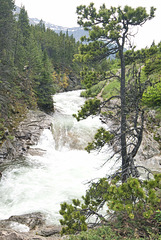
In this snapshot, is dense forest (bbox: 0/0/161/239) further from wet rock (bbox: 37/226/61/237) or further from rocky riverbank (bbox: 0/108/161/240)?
rocky riverbank (bbox: 0/108/161/240)

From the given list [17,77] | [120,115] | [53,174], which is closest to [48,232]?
[120,115]

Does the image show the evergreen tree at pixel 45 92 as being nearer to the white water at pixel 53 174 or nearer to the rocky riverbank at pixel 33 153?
the rocky riverbank at pixel 33 153

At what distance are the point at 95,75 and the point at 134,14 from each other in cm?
265

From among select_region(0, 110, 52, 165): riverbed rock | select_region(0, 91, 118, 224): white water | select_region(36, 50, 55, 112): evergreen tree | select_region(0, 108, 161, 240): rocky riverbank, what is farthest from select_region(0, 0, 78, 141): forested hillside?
select_region(0, 91, 118, 224): white water

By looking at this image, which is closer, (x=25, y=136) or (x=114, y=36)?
(x=114, y=36)

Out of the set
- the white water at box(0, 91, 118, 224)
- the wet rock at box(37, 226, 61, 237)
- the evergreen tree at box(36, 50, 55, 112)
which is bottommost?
the white water at box(0, 91, 118, 224)

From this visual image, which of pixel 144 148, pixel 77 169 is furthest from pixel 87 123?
pixel 144 148

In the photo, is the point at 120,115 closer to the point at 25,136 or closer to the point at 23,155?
the point at 23,155

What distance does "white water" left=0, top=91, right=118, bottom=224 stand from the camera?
8798mm

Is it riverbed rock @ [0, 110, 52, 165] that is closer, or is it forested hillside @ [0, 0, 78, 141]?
riverbed rock @ [0, 110, 52, 165]

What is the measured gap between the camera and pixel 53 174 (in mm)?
12336

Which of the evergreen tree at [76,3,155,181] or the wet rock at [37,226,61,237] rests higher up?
the evergreen tree at [76,3,155,181]

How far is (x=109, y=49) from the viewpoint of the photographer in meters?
7.28

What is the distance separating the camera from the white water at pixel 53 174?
8.80 metres
